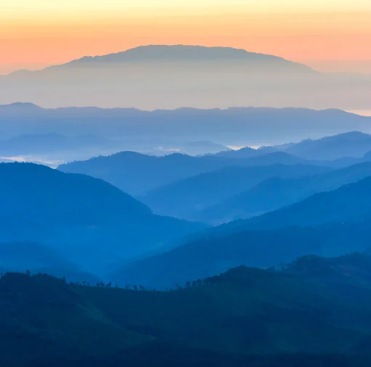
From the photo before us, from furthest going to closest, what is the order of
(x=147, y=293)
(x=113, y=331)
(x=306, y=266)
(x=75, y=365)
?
(x=306, y=266)
(x=147, y=293)
(x=113, y=331)
(x=75, y=365)

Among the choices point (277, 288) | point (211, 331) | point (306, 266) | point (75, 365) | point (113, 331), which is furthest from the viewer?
point (306, 266)

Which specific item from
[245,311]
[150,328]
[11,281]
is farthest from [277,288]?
[11,281]

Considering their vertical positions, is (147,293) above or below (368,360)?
above

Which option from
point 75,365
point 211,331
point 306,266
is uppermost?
point 306,266

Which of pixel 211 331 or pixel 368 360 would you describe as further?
pixel 211 331

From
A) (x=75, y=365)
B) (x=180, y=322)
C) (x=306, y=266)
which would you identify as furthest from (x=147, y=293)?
(x=306, y=266)

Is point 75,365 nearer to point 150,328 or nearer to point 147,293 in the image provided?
point 150,328

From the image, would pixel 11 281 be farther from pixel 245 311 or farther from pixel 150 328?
pixel 245 311
